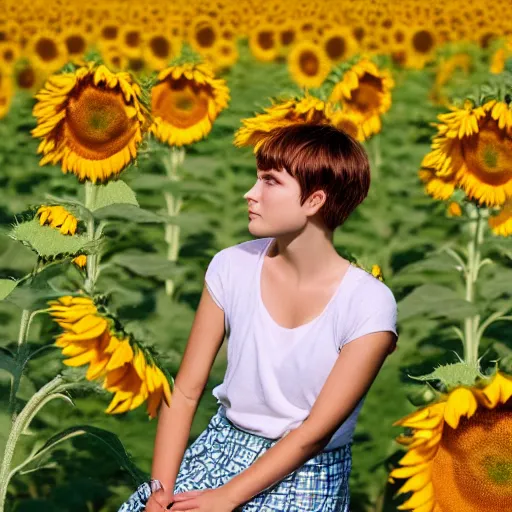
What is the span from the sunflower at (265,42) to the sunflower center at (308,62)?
219mm

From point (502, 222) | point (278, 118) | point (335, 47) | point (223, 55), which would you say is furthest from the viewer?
point (335, 47)

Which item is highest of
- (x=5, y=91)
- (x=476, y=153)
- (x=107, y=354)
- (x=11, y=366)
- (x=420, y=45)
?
(x=420, y=45)

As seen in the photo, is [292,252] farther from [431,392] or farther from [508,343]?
[508,343]

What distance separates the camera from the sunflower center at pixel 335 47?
686 centimetres

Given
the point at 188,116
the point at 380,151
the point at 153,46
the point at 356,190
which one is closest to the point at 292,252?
the point at 356,190

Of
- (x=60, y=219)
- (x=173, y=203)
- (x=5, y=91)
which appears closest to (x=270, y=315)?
(x=60, y=219)

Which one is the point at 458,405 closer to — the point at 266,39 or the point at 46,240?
the point at 46,240

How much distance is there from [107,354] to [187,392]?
1.00 feet

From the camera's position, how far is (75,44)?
6.18m

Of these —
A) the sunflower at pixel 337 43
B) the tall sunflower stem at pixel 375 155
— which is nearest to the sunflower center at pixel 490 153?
the tall sunflower stem at pixel 375 155

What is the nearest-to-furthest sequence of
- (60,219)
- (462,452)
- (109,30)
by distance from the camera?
(462,452) → (60,219) → (109,30)

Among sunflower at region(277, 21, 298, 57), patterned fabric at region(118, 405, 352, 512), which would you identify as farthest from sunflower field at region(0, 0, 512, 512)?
sunflower at region(277, 21, 298, 57)

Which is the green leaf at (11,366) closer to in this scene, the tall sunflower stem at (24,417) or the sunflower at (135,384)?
the tall sunflower stem at (24,417)

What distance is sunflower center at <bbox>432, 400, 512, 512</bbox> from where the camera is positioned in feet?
6.21
